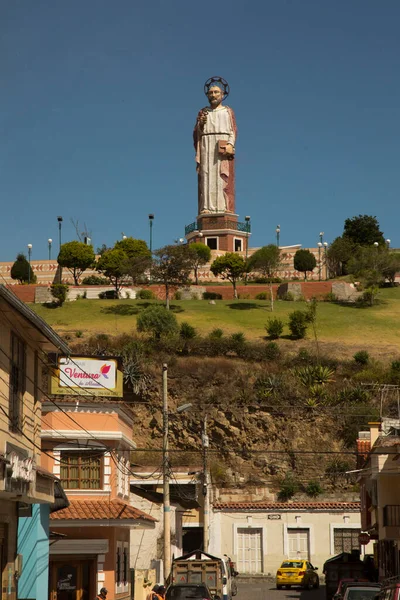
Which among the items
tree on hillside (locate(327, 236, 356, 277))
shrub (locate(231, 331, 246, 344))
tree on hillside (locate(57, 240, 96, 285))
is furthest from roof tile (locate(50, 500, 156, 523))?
tree on hillside (locate(327, 236, 356, 277))

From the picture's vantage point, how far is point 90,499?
109 feet

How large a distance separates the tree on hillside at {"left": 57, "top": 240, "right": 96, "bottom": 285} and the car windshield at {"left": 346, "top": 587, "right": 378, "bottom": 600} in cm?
7534

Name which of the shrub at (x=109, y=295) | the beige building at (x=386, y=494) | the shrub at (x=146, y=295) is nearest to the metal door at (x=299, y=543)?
the beige building at (x=386, y=494)

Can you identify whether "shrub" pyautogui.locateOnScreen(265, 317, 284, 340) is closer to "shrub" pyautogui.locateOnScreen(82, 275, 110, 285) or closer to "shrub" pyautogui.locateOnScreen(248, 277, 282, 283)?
"shrub" pyautogui.locateOnScreen(248, 277, 282, 283)

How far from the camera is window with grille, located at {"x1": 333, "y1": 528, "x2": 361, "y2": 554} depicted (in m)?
53.2

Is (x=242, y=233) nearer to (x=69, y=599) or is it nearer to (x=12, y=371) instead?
(x=69, y=599)

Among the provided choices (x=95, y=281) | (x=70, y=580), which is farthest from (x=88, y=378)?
(x=95, y=281)

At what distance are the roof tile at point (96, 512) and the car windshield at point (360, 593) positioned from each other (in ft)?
24.8

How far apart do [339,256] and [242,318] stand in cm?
2575

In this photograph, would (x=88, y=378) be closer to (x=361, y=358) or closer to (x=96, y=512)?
(x=96, y=512)

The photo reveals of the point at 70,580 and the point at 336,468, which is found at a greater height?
the point at 336,468

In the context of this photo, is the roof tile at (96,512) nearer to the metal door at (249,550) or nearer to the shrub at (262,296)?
the metal door at (249,550)

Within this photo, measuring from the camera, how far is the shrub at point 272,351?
78375 mm

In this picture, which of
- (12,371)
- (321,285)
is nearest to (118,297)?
(321,285)
